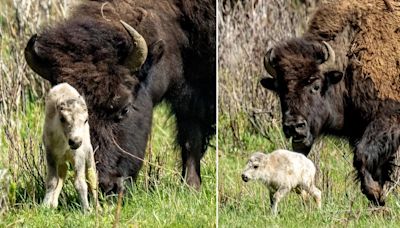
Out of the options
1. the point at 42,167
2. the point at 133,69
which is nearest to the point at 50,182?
the point at 42,167

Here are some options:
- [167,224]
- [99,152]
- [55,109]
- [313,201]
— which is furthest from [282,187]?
[55,109]

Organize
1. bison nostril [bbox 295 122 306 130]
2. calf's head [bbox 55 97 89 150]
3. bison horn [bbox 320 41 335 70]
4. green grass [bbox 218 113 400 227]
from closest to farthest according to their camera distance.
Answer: calf's head [bbox 55 97 89 150] < green grass [bbox 218 113 400 227] < bison nostril [bbox 295 122 306 130] < bison horn [bbox 320 41 335 70]

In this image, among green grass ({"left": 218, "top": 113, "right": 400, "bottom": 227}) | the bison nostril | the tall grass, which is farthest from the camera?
the bison nostril

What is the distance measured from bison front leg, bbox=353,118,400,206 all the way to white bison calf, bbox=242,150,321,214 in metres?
0.34

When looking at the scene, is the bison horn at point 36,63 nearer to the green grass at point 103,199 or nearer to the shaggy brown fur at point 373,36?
the green grass at point 103,199

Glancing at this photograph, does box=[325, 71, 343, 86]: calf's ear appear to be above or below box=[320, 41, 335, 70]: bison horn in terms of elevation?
below

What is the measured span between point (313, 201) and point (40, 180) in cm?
108

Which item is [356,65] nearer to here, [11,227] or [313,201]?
[313,201]

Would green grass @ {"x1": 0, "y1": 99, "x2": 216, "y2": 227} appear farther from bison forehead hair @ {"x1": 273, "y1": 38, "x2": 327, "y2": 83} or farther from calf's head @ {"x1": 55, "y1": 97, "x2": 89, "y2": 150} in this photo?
bison forehead hair @ {"x1": 273, "y1": 38, "x2": 327, "y2": 83}

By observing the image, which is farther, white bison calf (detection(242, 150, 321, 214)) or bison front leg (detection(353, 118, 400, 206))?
bison front leg (detection(353, 118, 400, 206))

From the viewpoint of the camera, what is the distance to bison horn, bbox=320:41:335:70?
4.20 meters

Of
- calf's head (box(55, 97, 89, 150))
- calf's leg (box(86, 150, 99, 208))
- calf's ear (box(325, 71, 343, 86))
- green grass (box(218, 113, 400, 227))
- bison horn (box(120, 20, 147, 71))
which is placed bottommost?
green grass (box(218, 113, 400, 227))

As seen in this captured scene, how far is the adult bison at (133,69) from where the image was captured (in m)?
3.58

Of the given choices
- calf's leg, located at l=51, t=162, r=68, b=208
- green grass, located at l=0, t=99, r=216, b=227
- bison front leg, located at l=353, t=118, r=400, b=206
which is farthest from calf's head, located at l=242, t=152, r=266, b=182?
calf's leg, located at l=51, t=162, r=68, b=208
